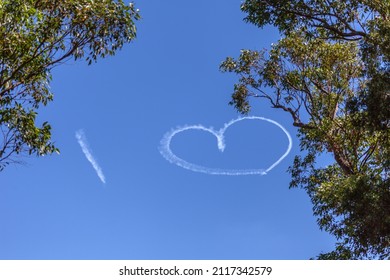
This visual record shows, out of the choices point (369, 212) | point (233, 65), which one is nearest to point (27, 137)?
point (369, 212)

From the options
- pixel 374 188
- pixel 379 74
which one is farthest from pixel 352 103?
pixel 374 188

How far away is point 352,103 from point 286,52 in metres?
7.83

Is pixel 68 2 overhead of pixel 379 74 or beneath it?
overhead

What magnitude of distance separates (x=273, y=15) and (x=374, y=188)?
6.15 metres

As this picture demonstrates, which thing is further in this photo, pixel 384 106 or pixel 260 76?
pixel 260 76

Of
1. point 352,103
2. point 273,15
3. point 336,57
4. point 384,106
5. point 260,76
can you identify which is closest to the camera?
point 384,106

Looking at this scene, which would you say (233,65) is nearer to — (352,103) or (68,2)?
Result: (352,103)

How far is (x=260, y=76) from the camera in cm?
2105

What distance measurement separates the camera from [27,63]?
484 inches
